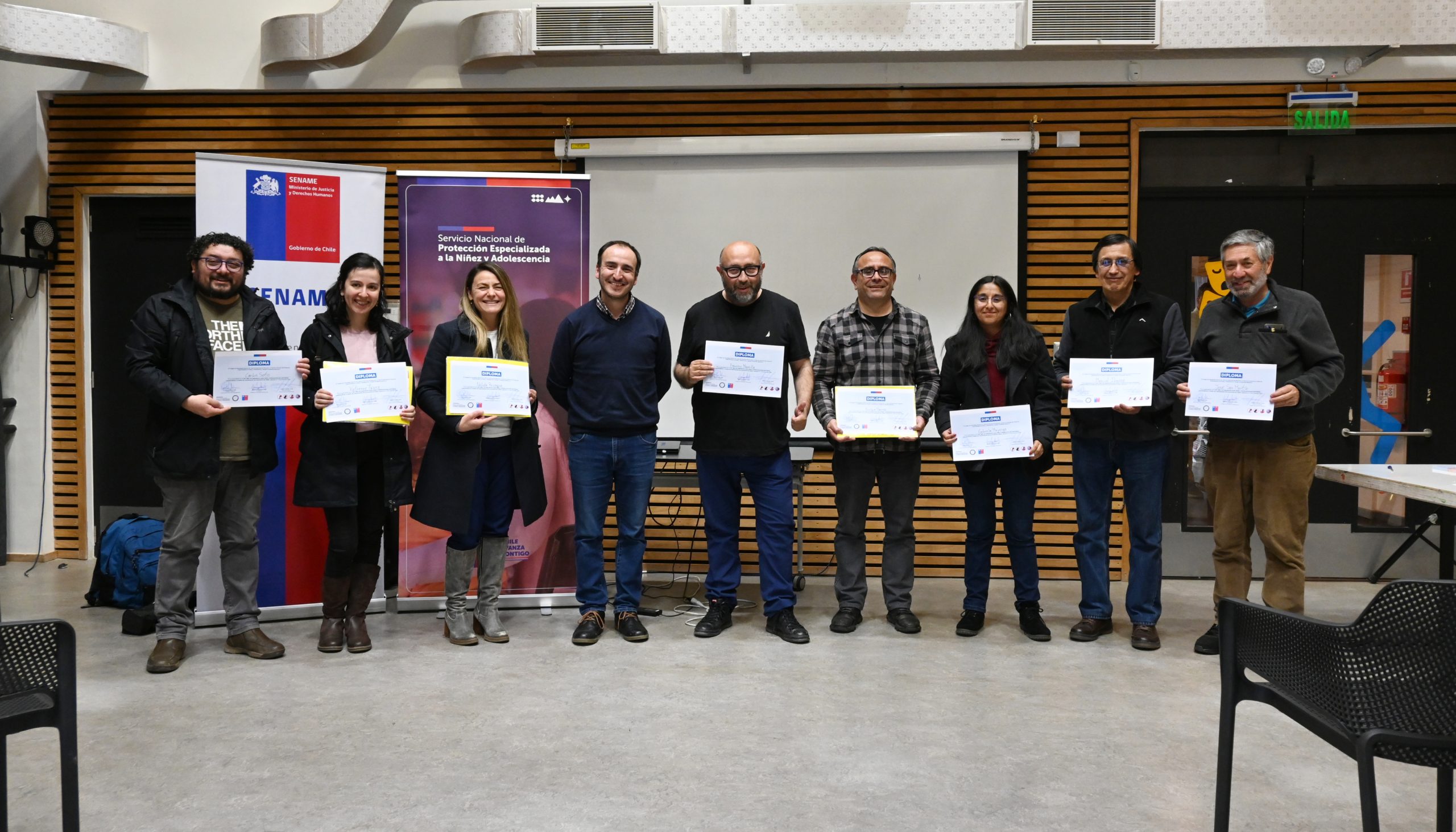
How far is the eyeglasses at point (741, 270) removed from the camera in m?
4.32

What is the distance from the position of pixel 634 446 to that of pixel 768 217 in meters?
2.22

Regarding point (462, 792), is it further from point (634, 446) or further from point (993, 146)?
point (993, 146)

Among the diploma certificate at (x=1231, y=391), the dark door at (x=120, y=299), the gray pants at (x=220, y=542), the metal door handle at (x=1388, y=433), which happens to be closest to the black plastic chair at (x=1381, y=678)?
the diploma certificate at (x=1231, y=391)

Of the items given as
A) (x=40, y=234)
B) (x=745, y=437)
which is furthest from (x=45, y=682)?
(x=40, y=234)

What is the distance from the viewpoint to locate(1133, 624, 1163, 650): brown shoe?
435 centimetres

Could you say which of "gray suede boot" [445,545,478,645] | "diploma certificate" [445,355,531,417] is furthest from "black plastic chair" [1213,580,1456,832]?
"gray suede boot" [445,545,478,645]

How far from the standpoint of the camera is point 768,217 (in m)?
6.00

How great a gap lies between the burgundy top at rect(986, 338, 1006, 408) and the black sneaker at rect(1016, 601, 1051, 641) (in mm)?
1019

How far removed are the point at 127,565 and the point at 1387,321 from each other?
7.58 m

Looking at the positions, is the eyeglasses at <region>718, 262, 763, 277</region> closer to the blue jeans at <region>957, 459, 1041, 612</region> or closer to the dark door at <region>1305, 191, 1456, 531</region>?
the blue jeans at <region>957, 459, 1041, 612</region>

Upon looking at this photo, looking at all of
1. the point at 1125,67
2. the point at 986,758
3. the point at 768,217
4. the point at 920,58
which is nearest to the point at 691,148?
the point at 768,217

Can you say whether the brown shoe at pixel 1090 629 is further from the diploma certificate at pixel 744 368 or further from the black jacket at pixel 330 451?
the black jacket at pixel 330 451

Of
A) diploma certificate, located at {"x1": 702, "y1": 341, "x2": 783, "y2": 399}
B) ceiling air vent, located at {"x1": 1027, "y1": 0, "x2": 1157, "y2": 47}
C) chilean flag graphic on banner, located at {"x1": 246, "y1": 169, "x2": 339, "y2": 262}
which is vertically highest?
ceiling air vent, located at {"x1": 1027, "y1": 0, "x2": 1157, "y2": 47}

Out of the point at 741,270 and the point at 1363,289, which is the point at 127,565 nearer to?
the point at 741,270
